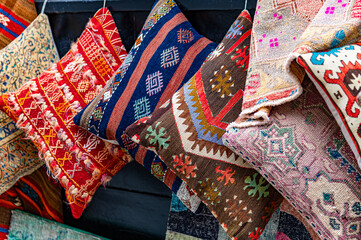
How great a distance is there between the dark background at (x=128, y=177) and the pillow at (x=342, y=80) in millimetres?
477

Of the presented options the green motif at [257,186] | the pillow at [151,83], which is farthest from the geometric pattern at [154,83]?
the green motif at [257,186]

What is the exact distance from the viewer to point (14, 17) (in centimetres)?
130

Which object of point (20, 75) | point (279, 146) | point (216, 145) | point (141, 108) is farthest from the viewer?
point (20, 75)

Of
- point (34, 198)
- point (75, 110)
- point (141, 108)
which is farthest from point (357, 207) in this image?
point (34, 198)

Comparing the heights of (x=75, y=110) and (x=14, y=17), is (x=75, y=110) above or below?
below

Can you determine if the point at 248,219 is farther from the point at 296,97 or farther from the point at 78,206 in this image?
the point at 78,206

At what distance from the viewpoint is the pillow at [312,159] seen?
663mm

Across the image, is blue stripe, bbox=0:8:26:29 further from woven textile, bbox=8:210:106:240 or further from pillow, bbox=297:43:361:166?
pillow, bbox=297:43:361:166

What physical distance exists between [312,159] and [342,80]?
165 mm

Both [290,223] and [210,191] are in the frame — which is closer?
[210,191]

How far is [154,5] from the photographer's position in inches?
41.1

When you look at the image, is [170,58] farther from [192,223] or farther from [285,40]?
[192,223]

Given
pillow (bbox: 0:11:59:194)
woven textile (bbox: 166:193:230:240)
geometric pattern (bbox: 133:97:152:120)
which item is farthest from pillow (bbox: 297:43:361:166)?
pillow (bbox: 0:11:59:194)

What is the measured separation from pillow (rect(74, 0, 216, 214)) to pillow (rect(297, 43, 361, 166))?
1.33 ft
